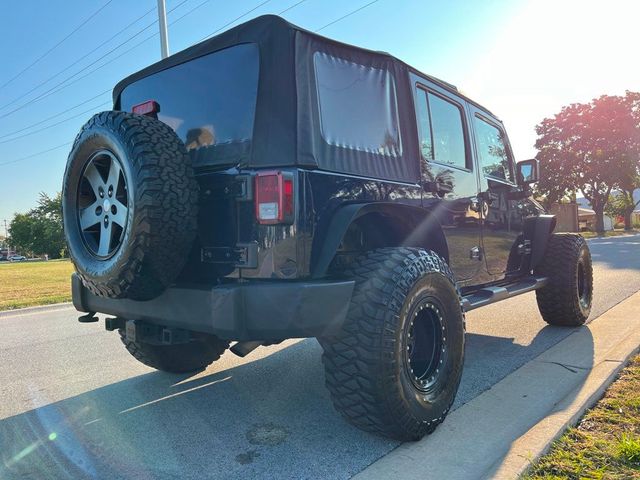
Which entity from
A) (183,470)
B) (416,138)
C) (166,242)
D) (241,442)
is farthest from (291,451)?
(416,138)

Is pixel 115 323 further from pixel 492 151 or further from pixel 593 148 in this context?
pixel 593 148

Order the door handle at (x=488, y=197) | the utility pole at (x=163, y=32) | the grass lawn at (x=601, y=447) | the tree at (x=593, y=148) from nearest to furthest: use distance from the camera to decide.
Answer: the grass lawn at (x=601, y=447) → the door handle at (x=488, y=197) → the utility pole at (x=163, y=32) → the tree at (x=593, y=148)

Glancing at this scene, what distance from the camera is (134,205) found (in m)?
2.43

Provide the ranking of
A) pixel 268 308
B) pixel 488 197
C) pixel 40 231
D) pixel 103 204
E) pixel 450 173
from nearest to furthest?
1. pixel 268 308
2. pixel 103 204
3. pixel 450 173
4. pixel 488 197
5. pixel 40 231

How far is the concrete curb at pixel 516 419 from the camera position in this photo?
8.04 ft

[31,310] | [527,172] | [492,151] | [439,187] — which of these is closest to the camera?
[439,187]

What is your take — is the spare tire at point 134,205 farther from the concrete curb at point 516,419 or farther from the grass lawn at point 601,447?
the grass lawn at point 601,447

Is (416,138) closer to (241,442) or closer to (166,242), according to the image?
(166,242)

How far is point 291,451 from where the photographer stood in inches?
107

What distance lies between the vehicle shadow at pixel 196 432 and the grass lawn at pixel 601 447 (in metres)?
0.80

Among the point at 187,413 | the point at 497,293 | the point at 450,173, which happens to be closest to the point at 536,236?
the point at 497,293

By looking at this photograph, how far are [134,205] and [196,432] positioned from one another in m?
1.46

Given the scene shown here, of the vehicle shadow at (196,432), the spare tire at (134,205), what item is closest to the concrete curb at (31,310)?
the vehicle shadow at (196,432)

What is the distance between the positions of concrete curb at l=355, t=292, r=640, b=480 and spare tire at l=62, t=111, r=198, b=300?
1.47 metres
